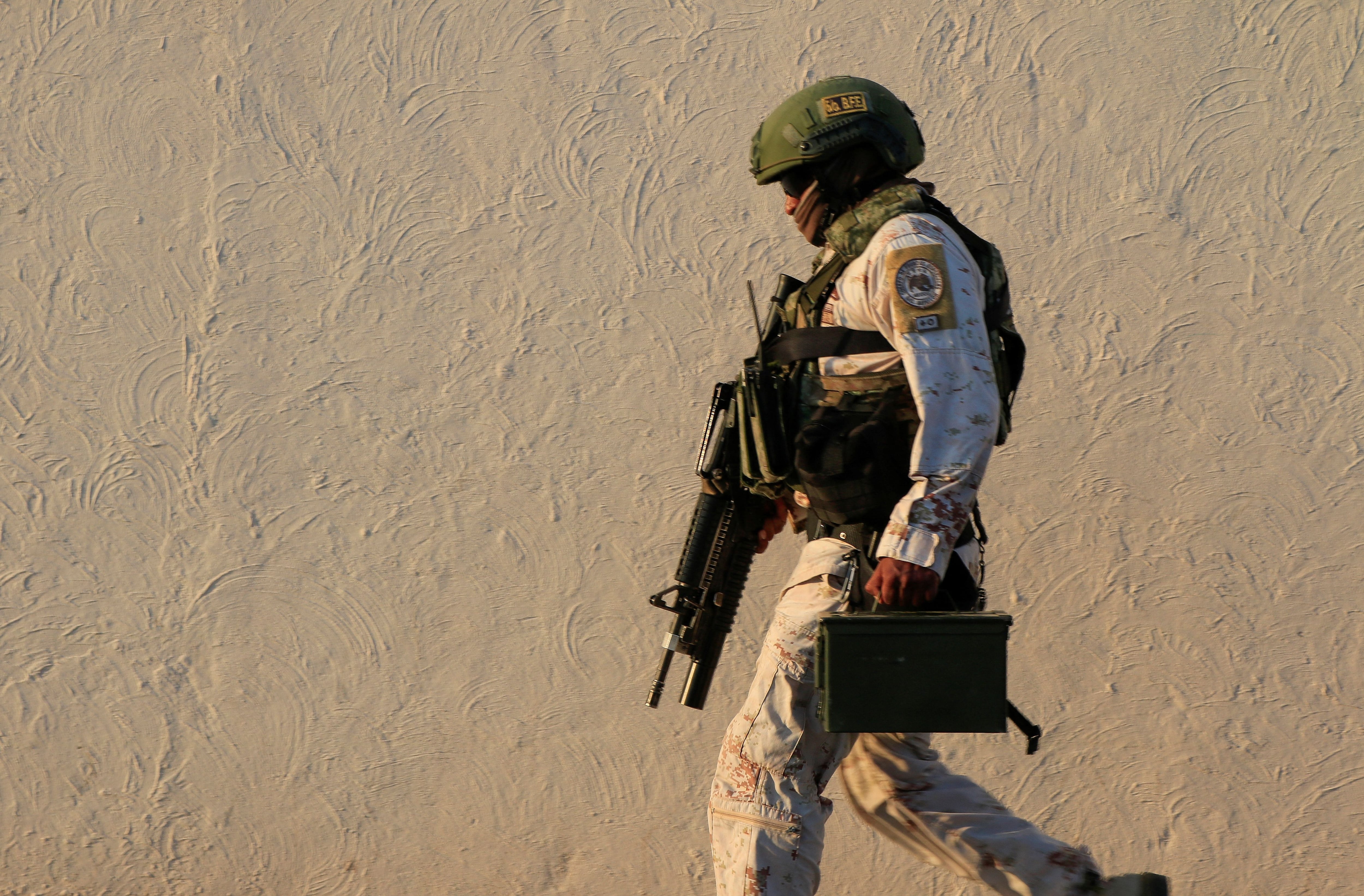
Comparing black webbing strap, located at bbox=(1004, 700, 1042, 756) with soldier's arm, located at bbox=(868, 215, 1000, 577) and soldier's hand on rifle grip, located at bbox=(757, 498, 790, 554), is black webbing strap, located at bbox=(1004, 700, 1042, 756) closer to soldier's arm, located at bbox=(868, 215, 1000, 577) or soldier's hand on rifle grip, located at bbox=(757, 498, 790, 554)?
soldier's arm, located at bbox=(868, 215, 1000, 577)

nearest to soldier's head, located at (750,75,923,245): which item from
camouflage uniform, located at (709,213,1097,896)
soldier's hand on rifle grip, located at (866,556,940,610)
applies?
camouflage uniform, located at (709,213,1097,896)

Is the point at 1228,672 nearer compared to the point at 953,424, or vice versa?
the point at 953,424

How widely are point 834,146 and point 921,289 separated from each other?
1.11 ft

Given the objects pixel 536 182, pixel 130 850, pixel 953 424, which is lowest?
pixel 130 850

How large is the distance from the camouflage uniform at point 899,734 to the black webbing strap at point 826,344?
14mm

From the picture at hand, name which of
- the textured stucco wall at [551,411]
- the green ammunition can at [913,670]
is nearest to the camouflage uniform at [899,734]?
the green ammunition can at [913,670]

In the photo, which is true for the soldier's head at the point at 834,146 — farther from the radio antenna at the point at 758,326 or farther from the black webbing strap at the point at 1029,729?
the black webbing strap at the point at 1029,729

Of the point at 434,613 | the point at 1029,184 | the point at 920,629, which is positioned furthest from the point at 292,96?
the point at 920,629

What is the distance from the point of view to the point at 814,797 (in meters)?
2.06

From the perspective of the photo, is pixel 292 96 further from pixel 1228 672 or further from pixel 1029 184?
pixel 1228 672

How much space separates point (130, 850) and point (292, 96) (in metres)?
1.69

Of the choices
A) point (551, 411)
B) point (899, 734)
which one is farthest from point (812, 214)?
point (899, 734)

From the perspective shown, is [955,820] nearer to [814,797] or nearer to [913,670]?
[814,797]

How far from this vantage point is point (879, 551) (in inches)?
75.9
